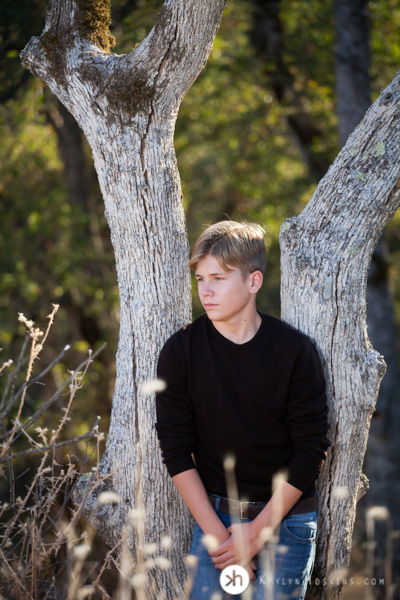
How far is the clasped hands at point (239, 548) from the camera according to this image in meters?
2.63

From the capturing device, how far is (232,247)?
279 centimetres

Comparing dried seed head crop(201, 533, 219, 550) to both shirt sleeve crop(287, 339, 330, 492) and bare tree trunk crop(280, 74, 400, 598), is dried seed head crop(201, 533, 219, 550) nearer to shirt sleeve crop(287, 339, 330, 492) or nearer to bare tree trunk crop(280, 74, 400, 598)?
shirt sleeve crop(287, 339, 330, 492)

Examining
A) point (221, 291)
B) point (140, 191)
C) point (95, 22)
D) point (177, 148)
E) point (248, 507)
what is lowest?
point (248, 507)

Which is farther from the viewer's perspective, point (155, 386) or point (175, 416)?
point (175, 416)

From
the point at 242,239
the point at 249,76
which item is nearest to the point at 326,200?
the point at 242,239

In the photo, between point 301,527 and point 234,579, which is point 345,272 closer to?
point 301,527

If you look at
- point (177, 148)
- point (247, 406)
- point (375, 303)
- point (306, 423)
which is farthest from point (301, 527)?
point (177, 148)

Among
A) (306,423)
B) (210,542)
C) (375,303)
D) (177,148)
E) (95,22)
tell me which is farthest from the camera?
(177,148)

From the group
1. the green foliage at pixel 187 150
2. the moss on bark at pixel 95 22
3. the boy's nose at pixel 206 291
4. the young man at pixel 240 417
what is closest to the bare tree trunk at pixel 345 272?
the young man at pixel 240 417

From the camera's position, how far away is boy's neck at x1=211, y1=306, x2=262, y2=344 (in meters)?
2.82

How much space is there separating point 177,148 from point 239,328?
7125 millimetres

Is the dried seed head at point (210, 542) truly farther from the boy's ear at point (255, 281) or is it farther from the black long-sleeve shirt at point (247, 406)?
the boy's ear at point (255, 281)

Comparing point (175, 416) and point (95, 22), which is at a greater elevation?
point (95, 22)

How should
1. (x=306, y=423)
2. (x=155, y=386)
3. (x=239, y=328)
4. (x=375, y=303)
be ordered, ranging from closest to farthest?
(x=155, y=386) < (x=306, y=423) < (x=239, y=328) < (x=375, y=303)
